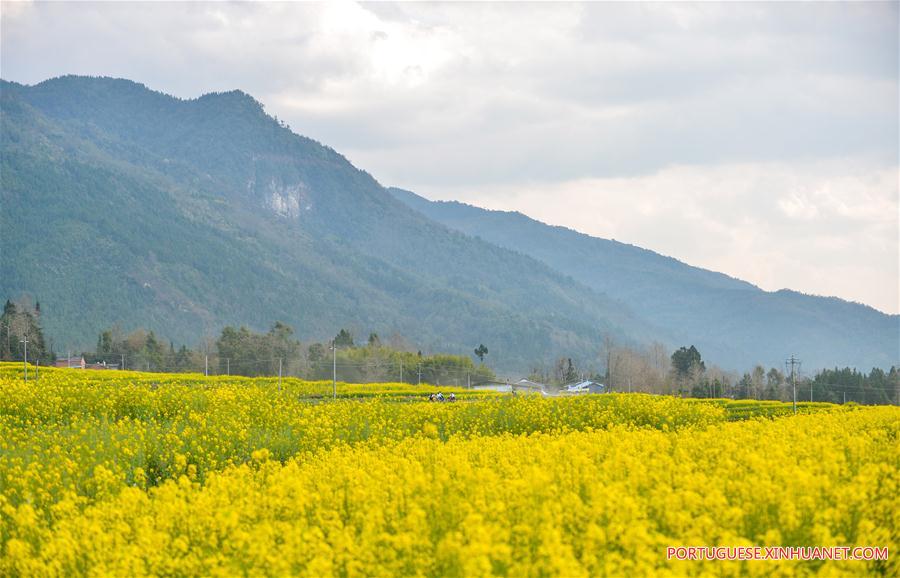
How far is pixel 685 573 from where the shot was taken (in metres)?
8.64

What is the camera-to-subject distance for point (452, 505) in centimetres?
1105

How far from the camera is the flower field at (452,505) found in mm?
9031

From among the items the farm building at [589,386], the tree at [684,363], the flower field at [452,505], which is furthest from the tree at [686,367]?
the flower field at [452,505]

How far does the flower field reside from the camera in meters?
9.03

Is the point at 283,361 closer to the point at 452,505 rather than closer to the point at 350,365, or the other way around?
the point at 350,365

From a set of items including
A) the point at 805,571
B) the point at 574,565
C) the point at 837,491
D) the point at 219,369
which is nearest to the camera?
the point at 574,565

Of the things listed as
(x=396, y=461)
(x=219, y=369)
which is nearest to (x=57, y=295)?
(x=219, y=369)

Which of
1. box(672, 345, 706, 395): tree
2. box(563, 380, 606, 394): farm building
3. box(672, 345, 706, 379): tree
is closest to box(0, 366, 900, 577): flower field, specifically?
box(672, 345, 706, 395): tree

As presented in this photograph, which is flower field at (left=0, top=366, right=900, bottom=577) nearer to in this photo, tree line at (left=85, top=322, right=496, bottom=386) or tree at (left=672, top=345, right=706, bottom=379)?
tree line at (left=85, top=322, right=496, bottom=386)

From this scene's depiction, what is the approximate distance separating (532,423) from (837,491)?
50.9ft

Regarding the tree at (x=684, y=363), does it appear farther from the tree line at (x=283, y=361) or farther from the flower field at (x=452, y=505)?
the flower field at (x=452, y=505)

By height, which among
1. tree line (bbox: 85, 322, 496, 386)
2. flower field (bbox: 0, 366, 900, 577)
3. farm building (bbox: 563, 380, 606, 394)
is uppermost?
tree line (bbox: 85, 322, 496, 386)

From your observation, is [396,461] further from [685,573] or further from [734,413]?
[734,413]

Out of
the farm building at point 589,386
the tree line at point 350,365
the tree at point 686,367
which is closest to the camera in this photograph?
the tree line at point 350,365
